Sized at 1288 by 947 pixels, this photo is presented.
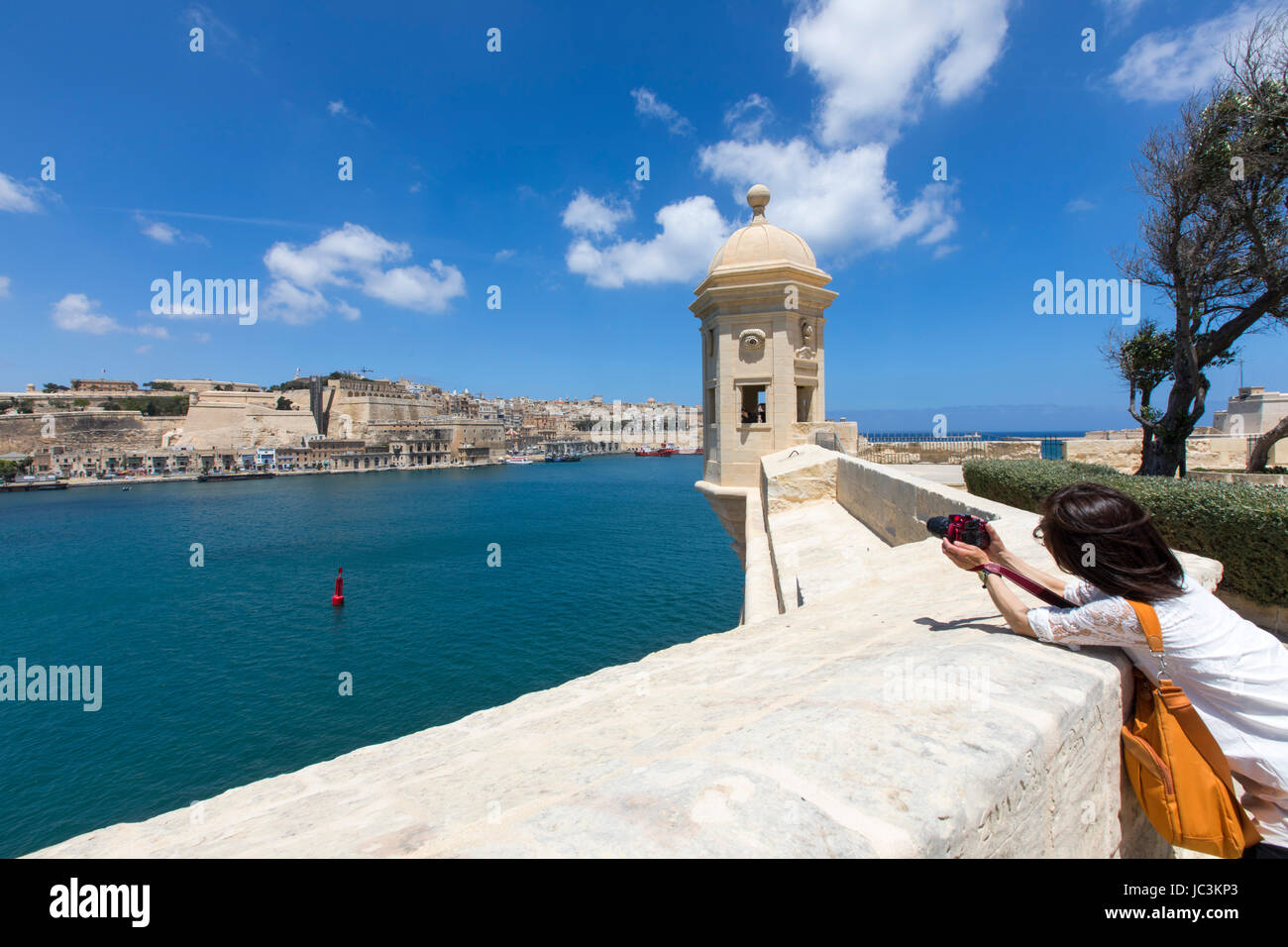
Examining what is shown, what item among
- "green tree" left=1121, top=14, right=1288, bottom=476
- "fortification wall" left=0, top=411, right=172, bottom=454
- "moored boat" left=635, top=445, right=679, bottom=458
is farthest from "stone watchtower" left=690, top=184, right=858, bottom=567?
"moored boat" left=635, top=445, right=679, bottom=458

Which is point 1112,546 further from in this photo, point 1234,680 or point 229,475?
point 229,475

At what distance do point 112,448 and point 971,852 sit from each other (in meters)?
116

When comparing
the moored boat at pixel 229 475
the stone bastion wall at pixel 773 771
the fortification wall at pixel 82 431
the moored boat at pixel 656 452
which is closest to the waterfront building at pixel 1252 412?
the stone bastion wall at pixel 773 771

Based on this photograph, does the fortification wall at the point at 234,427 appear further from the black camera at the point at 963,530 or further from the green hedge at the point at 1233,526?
the black camera at the point at 963,530

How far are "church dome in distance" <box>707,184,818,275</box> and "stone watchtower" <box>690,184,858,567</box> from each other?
0.07ft

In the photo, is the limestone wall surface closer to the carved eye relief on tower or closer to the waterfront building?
the carved eye relief on tower

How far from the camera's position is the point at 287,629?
20.7 m

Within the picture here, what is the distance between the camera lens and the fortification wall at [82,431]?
8212 centimetres

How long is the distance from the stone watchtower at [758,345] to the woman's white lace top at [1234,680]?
1103cm

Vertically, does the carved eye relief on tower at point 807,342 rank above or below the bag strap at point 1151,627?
above

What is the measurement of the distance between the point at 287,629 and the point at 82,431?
96.1 metres

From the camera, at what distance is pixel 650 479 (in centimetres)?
8194

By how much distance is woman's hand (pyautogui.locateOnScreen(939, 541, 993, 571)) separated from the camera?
102 inches
